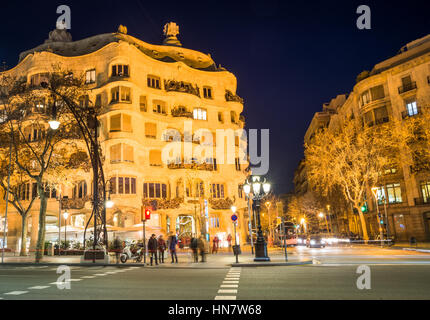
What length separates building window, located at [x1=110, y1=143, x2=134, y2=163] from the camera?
40.6 metres

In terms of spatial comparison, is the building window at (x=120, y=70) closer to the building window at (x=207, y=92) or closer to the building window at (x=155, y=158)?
the building window at (x=155, y=158)

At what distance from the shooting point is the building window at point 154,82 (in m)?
45.3

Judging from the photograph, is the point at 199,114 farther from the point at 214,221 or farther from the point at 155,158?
the point at 214,221

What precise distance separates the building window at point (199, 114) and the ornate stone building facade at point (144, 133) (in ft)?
0.48

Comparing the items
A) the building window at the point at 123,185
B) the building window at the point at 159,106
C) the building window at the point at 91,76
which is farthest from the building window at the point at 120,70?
the building window at the point at 123,185

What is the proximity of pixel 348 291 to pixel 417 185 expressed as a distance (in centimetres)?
4123

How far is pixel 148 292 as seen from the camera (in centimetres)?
960

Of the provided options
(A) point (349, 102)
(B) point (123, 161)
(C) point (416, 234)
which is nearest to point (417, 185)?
(C) point (416, 234)

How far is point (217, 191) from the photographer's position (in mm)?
46156

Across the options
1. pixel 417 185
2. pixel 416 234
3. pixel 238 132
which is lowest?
pixel 416 234

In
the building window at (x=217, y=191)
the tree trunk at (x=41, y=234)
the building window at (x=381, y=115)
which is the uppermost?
the building window at (x=381, y=115)

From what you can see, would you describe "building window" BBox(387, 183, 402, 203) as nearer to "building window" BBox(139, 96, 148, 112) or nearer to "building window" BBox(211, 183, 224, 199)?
"building window" BBox(211, 183, 224, 199)

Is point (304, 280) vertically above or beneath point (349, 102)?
beneath
